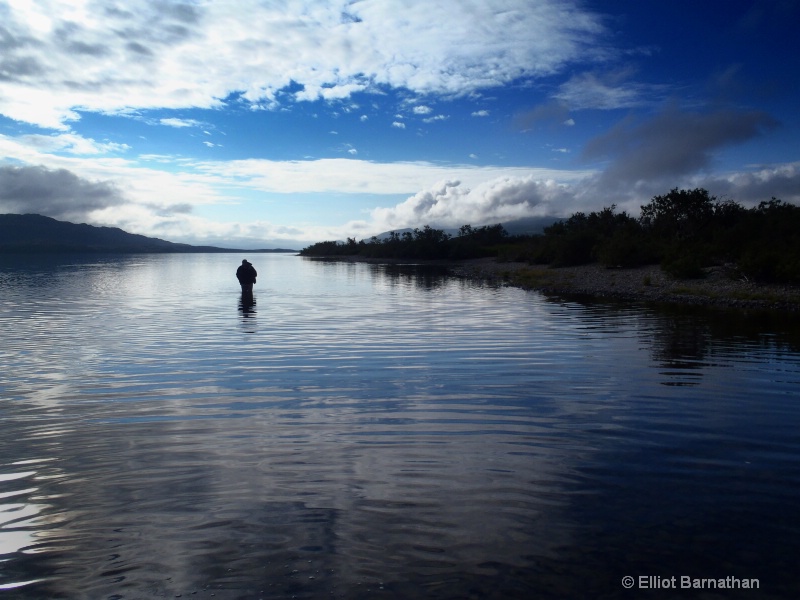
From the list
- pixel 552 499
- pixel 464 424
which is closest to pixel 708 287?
pixel 464 424

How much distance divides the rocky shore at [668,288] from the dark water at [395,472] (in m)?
15.3

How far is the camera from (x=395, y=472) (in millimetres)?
7090

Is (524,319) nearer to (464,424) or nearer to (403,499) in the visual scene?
(464,424)

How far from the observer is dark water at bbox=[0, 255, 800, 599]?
4906 mm

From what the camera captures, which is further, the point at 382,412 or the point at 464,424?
the point at 382,412

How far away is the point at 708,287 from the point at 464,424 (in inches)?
1197

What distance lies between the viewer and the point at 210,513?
5957mm

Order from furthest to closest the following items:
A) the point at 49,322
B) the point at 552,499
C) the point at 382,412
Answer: the point at 49,322
the point at 382,412
the point at 552,499
